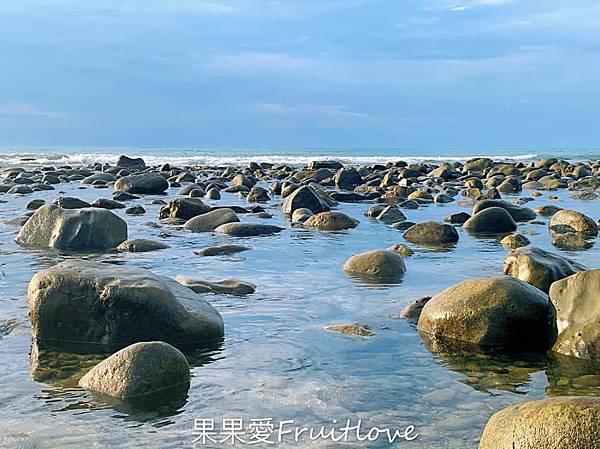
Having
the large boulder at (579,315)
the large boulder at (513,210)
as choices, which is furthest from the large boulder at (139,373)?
the large boulder at (513,210)

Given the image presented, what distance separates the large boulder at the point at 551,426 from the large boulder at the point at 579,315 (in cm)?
184

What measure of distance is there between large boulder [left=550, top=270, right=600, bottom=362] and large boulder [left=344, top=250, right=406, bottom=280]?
2.78m

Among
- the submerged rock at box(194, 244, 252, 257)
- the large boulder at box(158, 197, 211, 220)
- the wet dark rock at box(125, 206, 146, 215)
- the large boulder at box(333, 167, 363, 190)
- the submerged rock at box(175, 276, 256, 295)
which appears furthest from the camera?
the large boulder at box(333, 167, 363, 190)

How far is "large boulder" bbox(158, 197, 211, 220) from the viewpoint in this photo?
13.6 m

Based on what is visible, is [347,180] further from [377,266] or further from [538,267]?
[538,267]

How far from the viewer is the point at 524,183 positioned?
969 inches

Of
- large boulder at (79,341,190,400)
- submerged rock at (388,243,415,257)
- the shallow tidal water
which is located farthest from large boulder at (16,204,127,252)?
large boulder at (79,341,190,400)

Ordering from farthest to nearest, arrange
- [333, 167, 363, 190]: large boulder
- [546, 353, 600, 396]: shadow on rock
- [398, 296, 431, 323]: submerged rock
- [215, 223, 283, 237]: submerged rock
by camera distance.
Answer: [333, 167, 363, 190]: large boulder, [215, 223, 283, 237]: submerged rock, [398, 296, 431, 323]: submerged rock, [546, 353, 600, 396]: shadow on rock

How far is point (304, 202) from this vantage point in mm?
14805

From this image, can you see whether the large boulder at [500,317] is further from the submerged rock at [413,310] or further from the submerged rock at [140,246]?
the submerged rock at [140,246]

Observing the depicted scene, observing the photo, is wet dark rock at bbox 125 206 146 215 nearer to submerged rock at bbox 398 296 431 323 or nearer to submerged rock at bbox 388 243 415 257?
submerged rock at bbox 388 243 415 257

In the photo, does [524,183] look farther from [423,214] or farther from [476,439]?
[476,439]

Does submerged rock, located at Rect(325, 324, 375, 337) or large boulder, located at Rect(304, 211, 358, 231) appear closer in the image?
submerged rock, located at Rect(325, 324, 375, 337)

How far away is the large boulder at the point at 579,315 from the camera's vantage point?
4.85 m
